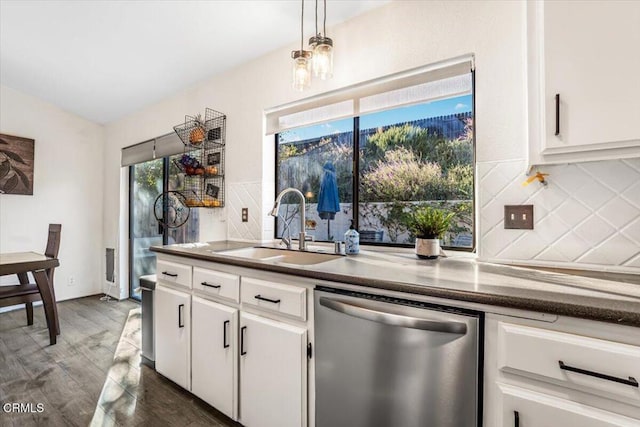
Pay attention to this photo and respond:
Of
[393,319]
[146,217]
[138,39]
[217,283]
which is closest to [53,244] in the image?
[146,217]

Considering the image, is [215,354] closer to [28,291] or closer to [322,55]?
[322,55]

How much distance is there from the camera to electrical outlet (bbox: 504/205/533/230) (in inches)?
56.0

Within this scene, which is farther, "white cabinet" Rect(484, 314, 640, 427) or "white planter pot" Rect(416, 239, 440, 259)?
"white planter pot" Rect(416, 239, 440, 259)

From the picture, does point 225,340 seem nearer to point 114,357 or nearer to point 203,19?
point 114,357

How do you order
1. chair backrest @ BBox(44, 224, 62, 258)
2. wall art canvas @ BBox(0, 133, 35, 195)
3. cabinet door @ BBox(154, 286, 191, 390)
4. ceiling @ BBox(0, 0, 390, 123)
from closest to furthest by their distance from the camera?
1. cabinet door @ BBox(154, 286, 191, 390)
2. ceiling @ BBox(0, 0, 390, 123)
3. chair backrest @ BBox(44, 224, 62, 258)
4. wall art canvas @ BBox(0, 133, 35, 195)

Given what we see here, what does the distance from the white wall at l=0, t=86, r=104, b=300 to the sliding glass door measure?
62 cm

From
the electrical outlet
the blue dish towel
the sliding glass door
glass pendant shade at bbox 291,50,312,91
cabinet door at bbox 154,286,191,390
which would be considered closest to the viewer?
the electrical outlet

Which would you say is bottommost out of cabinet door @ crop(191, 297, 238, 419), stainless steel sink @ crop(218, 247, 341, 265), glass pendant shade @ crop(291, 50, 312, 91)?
cabinet door @ crop(191, 297, 238, 419)

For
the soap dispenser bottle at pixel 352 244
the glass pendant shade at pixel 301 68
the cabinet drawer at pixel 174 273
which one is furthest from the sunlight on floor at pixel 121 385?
the glass pendant shade at pixel 301 68

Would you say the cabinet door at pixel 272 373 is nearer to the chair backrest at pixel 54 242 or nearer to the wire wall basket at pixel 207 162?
the wire wall basket at pixel 207 162

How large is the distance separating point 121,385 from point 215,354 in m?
0.93

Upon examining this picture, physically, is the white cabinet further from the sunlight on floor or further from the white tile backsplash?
the sunlight on floor

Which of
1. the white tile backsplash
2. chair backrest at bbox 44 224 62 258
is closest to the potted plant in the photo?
the white tile backsplash

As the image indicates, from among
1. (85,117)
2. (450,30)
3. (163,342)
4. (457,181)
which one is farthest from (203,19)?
(85,117)
